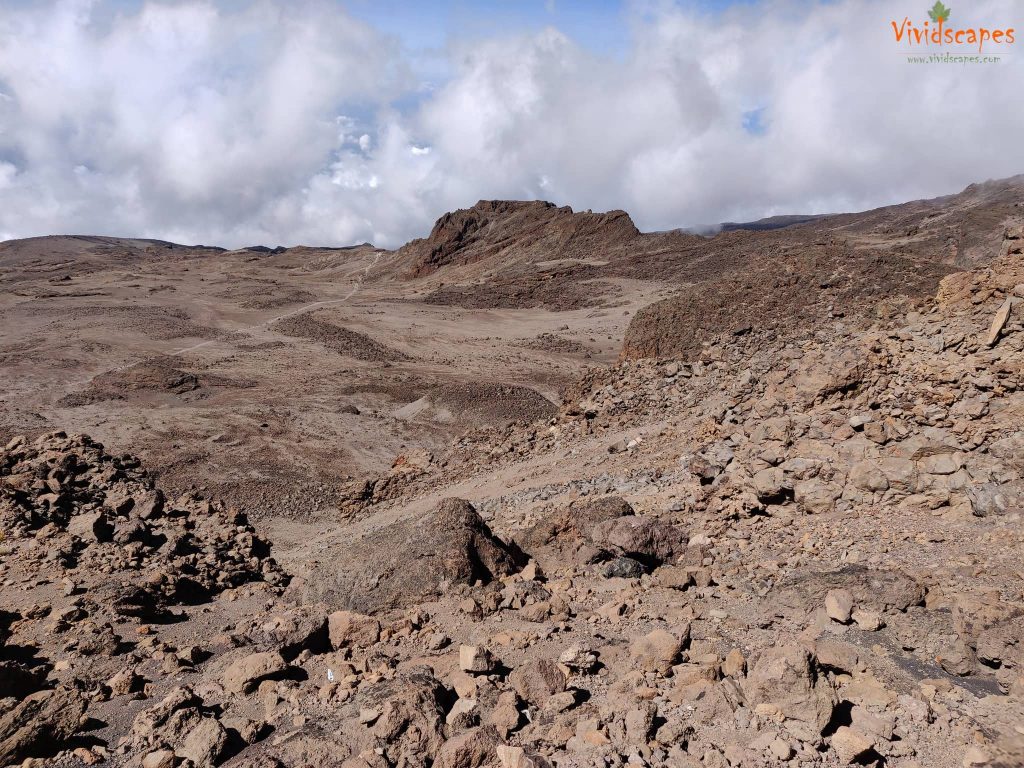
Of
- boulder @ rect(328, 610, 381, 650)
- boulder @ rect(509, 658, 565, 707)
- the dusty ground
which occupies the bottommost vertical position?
boulder @ rect(509, 658, 565, 707)

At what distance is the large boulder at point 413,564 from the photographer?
17.1 ft

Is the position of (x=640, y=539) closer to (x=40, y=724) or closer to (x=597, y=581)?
(x=597, y=581)

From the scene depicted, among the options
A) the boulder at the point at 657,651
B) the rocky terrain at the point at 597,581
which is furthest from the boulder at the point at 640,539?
the boulder at the point at 657,651

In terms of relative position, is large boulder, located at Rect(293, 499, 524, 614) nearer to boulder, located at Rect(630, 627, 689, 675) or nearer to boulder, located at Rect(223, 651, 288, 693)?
boulder, located at Rect(223, 651, 288, 693)

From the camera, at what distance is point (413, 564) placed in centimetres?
535

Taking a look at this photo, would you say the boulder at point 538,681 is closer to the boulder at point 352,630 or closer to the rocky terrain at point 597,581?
the rocky terrain at point 597,581

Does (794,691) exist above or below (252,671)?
below

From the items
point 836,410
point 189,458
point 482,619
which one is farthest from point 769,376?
point 189,458

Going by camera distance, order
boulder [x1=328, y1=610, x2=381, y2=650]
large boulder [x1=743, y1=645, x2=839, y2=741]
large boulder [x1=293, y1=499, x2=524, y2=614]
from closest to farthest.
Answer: large boulder [x1=743, y1=645, x2=839, y2=741]
boulder [x1=328, y1=610, x2=381, y2=650]
large boulder [x1=293, y1=499, x2=524, y2=614]

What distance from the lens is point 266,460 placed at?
14.1m

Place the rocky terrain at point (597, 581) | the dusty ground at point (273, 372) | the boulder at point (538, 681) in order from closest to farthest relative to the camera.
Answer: the rocky terrain at point (597, 581) < the boulder at point (538, 681) < the dusty ground at point (273, 372)

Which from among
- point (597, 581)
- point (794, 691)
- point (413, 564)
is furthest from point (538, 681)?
point (413, 564)

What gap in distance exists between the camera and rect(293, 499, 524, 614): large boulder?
205 inches

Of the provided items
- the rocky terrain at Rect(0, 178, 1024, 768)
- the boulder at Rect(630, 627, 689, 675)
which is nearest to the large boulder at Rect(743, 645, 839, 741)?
the rocky terrain at Rect(0, 178, 1024, 768)
